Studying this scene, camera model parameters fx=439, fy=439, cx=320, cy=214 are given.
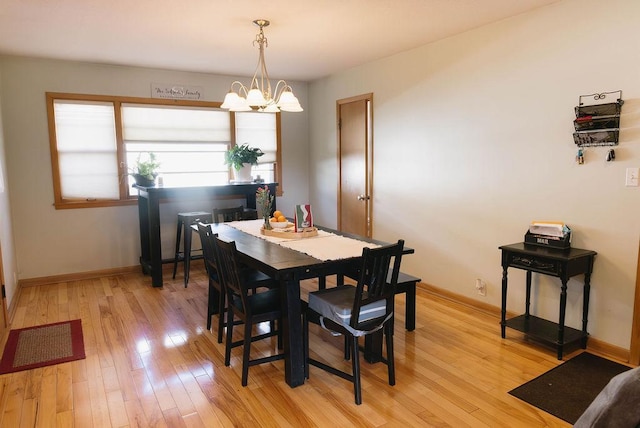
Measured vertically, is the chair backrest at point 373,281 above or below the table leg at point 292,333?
above

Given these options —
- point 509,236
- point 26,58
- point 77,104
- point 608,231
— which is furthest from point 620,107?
point 26,58

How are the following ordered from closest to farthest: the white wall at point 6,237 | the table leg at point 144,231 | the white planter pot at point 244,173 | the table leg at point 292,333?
the table leg at point 292,333 < the white wall at point 6,237 < the table leg at point 144,231 < the white planter pot at point 244,173

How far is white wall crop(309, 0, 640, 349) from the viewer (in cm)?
287

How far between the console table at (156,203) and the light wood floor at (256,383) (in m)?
0.93

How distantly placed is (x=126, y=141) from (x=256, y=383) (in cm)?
352

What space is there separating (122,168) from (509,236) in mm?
4137

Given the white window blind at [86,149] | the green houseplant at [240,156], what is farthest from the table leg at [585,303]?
the white window blind at [86,149]

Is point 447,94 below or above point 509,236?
above

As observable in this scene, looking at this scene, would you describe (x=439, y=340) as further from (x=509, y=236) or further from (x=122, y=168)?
(x=122, y=168)

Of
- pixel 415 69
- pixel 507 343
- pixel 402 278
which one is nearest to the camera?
pixel 507 343

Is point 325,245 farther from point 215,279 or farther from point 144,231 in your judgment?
point 144,231

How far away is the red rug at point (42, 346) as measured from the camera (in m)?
2.95

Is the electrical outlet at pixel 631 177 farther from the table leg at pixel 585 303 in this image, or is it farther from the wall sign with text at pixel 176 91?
the wall sign with text at pixel 176 91

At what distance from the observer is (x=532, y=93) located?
330cm
